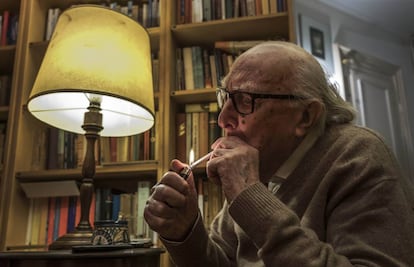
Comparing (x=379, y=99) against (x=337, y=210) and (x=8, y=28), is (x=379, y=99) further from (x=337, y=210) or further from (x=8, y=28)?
(x=8, y=28)

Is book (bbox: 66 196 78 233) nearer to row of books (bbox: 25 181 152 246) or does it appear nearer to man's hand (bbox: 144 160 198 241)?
row of books (bbox: 25 181 152 246)

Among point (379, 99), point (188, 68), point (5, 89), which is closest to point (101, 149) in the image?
point (188, 68)

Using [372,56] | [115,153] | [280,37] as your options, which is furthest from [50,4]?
[372,56]

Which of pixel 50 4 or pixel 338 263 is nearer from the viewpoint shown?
pixel 338 263

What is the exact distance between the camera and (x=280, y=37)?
1.76m

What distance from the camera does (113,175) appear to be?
1.68 meters

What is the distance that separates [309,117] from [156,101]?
3.27 ft

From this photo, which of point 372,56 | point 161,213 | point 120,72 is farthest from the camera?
point 372,56

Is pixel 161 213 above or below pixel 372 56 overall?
below

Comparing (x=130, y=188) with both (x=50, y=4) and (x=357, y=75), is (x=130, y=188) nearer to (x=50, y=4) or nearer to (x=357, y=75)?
(x=50, y=4)

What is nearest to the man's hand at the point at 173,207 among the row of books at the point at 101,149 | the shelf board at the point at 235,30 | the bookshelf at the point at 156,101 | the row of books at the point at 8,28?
the bookshelf at the point at 156,101

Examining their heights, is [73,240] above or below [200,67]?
below

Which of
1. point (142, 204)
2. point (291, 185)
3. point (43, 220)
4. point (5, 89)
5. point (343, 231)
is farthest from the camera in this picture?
point (5, 89)

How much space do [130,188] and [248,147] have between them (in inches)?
44.1
